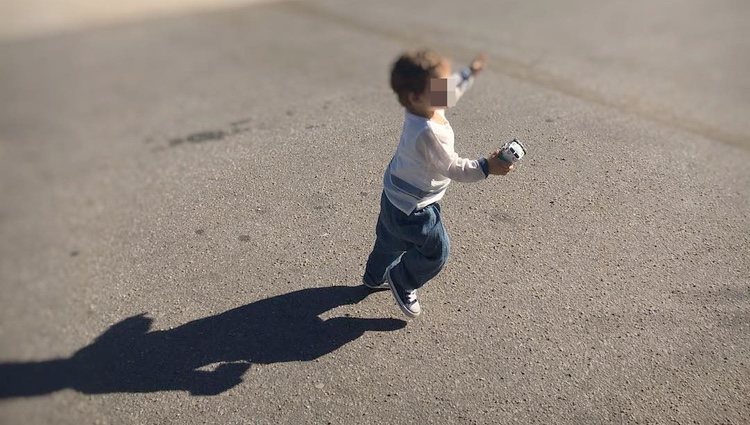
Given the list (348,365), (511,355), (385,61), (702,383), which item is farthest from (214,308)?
(385,61)

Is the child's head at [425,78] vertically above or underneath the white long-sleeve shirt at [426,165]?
above

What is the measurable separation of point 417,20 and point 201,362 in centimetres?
593

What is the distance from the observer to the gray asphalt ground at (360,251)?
9.39ft

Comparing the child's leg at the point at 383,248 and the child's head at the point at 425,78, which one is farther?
the child's leg at the point at 383,248

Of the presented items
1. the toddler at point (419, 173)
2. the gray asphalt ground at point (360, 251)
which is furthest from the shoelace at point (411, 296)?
the gray asphalt ground at point (360, 251)

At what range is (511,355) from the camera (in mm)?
2998

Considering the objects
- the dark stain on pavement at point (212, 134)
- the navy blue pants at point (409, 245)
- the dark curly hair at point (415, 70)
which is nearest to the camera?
the dark curly hair at point (415, 70)

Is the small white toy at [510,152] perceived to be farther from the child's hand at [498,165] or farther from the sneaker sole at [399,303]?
the sneaker sole at [399,303]

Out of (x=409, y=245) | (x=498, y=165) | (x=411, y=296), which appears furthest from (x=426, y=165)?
(x=411, y=296)

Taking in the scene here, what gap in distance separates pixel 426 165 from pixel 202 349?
1.55m

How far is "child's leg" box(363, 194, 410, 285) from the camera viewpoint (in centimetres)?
290

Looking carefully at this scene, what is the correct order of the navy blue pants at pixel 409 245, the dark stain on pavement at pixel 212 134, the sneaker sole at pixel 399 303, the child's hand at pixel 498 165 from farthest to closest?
the dark stain on pavement at pixel 212 134, the sneaker sole at pixel 399 303, the navy blue pants at pixel 409 245, the child's hand at pixel 498 165

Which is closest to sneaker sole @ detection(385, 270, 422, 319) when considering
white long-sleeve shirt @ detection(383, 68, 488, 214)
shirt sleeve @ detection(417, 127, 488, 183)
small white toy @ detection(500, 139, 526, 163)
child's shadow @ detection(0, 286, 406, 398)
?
child's shadow @ detection(0, 286, 406, 398)

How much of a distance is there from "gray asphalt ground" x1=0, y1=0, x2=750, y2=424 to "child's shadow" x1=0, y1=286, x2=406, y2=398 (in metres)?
0.01
